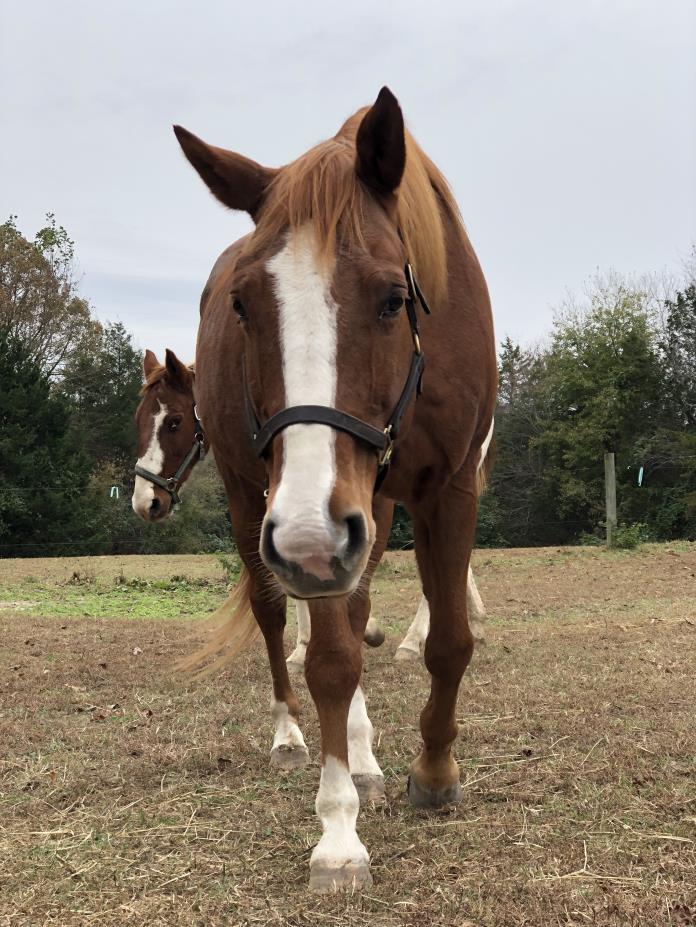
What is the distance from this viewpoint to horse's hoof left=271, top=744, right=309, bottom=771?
10.6 feet

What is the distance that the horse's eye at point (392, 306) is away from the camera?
6.57 ft

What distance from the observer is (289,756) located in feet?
10.7

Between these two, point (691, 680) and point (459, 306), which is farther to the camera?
point (691, 680)

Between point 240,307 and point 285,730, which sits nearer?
point 240,307

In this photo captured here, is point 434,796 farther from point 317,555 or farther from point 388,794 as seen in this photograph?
point 317,555

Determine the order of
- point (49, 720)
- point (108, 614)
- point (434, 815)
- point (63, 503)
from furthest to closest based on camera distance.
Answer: point (63, 503) < point (108, 614) < point (49, 720) < point (434, 815)

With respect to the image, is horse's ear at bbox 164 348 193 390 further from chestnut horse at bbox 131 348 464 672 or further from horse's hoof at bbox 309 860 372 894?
horse's hoof at bbox 309 860 372 894

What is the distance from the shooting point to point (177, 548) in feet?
91.1

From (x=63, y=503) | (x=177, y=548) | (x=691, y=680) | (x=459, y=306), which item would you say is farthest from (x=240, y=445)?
(x=177, y=548)

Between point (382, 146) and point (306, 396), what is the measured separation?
2.50 ft

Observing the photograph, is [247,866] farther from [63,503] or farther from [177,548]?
[177,548]

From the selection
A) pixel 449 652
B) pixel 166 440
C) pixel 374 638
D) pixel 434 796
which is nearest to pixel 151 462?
pixel 166 440

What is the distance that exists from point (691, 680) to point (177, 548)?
24912 mm

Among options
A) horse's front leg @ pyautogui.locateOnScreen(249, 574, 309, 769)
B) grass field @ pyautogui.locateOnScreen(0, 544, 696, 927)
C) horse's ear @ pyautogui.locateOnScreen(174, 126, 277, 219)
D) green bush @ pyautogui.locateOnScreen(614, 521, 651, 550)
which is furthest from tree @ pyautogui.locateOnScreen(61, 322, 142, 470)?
horse's ear @ pyautogui.locateOnScreen(174, 126, 277, 219)
